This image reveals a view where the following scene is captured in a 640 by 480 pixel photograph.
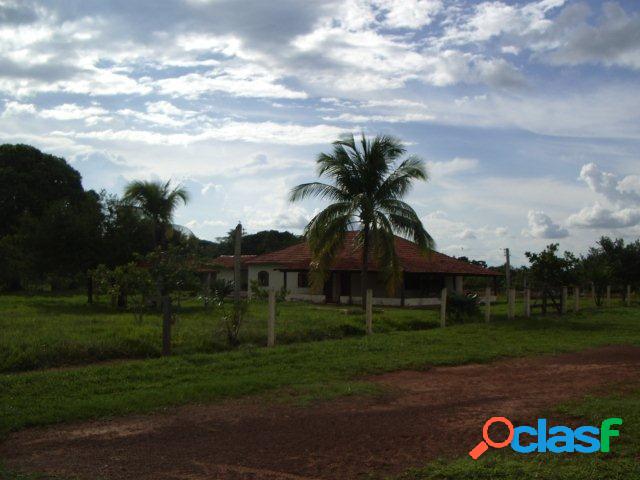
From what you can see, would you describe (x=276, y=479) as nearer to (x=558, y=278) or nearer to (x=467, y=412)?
(x=467, y=412)

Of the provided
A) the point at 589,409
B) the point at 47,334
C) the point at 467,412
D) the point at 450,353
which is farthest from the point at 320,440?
the point at 47,334

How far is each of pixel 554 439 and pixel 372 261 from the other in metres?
22.3

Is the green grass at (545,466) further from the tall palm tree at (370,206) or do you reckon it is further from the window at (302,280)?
the window at (302,280)

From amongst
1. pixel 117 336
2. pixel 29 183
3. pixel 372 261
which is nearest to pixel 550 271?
pixel 372 261

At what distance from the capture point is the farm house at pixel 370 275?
29.5 metres

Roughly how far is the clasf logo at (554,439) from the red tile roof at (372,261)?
20547 millimetres

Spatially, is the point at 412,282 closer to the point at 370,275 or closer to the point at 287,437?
the point at 370,275

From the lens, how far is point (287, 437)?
6234 mm

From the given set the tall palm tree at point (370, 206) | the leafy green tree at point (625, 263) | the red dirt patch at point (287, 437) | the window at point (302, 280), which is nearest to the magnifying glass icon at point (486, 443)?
the red dirt patch at point (287, 437)

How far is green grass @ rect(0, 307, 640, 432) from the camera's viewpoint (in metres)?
7.47

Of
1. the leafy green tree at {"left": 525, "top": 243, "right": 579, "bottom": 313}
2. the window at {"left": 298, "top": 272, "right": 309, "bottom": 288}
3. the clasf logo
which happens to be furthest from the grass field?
the window at {"left": 298, "top": 272, "right": 309, "bottom": 288}

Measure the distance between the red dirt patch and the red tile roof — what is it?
19.0m

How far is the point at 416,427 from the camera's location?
6.64 meters

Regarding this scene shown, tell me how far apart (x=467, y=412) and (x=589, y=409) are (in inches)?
53.2
